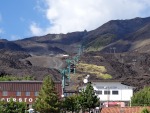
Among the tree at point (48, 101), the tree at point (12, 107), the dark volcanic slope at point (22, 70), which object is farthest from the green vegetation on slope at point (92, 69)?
the tree at point (12, 107)

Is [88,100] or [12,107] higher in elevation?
[88,100]

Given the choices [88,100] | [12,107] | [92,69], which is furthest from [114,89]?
[92,69]

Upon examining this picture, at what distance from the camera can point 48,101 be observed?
Answer: 64375 millimetres

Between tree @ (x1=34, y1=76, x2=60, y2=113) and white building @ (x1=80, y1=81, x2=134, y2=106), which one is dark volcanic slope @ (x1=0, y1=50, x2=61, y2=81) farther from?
tree @ (x1=34, y1=76, x2=60, y2=113)

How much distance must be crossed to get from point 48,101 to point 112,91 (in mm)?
38181

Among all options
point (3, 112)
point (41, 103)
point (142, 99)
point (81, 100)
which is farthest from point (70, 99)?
point (142, 99)

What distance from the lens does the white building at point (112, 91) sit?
3939 inches

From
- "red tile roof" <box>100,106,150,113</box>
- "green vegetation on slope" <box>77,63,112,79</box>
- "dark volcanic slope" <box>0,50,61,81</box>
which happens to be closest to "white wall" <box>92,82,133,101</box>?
"red tile roof" <box>100,106,150,113</box>

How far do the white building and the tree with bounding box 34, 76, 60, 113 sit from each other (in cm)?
3451

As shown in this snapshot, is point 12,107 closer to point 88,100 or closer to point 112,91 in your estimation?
point 88,100

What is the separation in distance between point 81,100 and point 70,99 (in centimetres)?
158

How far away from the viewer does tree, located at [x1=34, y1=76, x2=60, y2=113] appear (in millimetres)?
63812

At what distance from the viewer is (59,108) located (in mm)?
65125

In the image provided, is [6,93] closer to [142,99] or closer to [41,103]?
[142,99]
